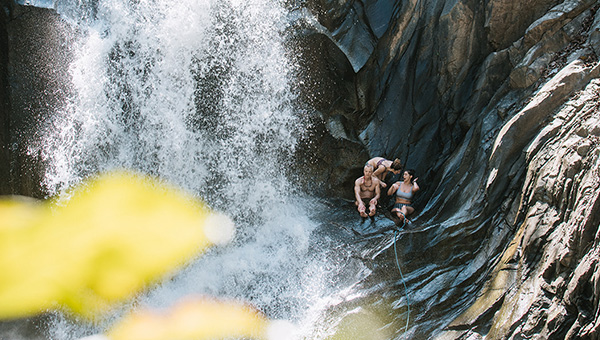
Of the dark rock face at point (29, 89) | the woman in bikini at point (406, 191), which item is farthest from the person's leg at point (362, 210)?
the dark rock face at point (29, 89)

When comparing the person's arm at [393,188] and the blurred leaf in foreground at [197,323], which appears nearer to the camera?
the blurred leaf in foreground at [197,323]

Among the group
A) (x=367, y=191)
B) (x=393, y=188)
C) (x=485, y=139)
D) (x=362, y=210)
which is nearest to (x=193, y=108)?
(x=367, y=191)

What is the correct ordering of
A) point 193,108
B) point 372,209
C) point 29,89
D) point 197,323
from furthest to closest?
point 193,108 → point 29,89 → point 372,209 → point 197,323

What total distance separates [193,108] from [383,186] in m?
4.33

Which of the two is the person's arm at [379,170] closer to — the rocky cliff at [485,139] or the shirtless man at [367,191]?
the shirtless man at [367,191]

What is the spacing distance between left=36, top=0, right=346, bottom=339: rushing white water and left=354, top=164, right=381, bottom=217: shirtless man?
116 cm

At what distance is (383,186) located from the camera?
948 cm

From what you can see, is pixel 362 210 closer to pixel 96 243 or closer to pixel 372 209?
pixel 372 209

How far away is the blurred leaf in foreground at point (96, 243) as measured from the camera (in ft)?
28.6

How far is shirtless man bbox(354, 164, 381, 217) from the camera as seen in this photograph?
923cm

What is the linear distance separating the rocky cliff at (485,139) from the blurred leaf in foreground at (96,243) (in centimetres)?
352

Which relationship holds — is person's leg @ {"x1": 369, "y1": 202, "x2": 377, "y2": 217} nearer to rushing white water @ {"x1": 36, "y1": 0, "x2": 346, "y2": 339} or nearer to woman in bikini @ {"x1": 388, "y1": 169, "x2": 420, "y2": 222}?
woman in bikini @ {"x1": 388, "y1": 169, "x2": 420, "y2": 222}

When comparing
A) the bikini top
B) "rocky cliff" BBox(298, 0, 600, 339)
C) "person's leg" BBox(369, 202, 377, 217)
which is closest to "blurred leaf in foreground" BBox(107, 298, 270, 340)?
"rocky cliff" BBox(298, 0, 600, 339)

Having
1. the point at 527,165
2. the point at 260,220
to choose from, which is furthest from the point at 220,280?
the point at 527,165
